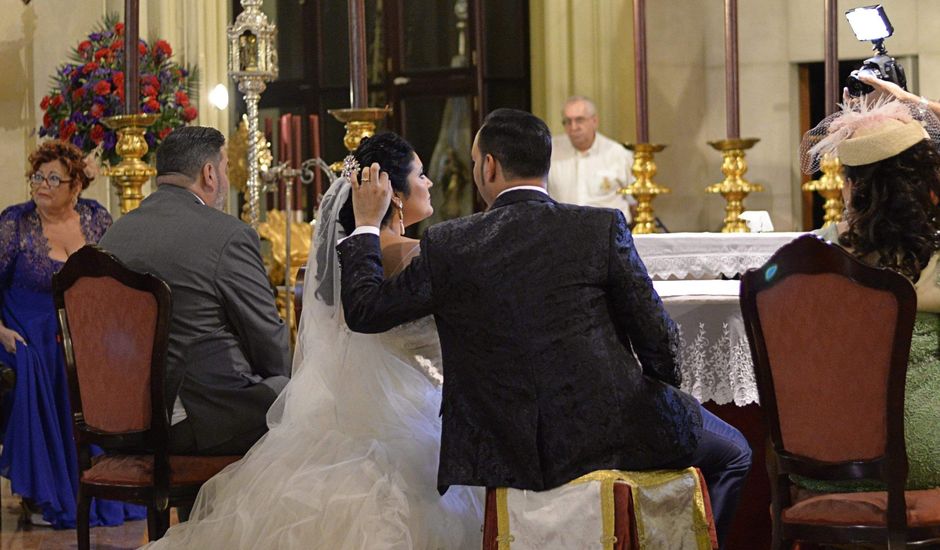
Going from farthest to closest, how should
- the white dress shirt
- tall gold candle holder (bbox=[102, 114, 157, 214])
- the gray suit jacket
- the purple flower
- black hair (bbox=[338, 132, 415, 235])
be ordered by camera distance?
1. the white dress shirt
2. the purple flower
3. tall gold candle holder (bbox=[102, 114, 157, 214])
4. the gray suit jacket
5. black hair (bbox=[338, 132, 415, 235])

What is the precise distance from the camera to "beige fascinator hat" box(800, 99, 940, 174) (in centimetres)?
301

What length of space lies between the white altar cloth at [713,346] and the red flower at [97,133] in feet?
12.0

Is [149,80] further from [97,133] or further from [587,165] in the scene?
[587,165]

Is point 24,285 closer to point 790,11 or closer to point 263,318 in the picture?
point 263,318

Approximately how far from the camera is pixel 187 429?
3.64 m

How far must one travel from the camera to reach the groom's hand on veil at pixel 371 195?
10.7 ft

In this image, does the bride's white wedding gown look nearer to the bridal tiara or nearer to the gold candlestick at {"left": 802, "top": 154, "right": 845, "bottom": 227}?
the bridal tiara

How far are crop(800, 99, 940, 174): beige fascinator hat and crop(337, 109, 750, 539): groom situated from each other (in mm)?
537

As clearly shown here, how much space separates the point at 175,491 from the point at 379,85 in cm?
559

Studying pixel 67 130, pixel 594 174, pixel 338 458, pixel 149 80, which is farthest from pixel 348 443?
pixel 594 174

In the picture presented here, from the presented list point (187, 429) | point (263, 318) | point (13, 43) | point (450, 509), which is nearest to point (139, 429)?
point (187, 429)

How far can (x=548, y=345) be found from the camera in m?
2.92

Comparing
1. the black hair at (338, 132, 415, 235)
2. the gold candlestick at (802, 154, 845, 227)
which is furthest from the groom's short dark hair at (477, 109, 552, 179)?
the gold candlestick at (802, 154, 845, 227)

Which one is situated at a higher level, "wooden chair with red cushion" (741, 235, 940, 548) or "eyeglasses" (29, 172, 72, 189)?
"eyeglasses" (29, 172, 72, 189)
